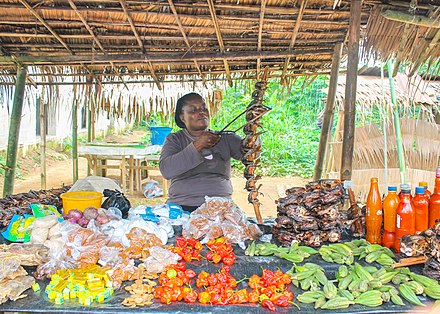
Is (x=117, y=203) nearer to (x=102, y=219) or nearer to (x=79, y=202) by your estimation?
(x=79, y=202)

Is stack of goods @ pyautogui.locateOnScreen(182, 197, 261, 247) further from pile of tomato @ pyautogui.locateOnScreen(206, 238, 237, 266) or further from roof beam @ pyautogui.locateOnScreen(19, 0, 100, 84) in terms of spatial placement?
roof beam @ pyautogui.locateOnScreen(19, 0, 100, 84)

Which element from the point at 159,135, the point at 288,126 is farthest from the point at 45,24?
the point at 288,126

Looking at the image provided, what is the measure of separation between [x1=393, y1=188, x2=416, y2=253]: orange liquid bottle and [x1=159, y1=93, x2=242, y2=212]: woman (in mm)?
1864

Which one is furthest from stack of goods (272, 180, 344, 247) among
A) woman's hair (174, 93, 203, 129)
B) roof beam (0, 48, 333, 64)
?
roof beam (0, 48, 333, 64)

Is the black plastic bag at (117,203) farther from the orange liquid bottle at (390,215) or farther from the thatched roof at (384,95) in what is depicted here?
the thatched roof at (384,95)

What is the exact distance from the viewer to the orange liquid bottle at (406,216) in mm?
2840

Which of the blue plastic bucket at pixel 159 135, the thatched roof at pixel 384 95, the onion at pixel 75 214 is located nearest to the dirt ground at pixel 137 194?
the blue plastic bucket at pixel 159 135

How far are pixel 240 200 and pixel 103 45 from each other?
5.85m

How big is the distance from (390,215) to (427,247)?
368 millimetres

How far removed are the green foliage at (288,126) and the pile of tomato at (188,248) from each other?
1043 cm

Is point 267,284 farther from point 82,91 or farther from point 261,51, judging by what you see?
point 82,91

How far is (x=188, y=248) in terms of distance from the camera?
2926 millimetres

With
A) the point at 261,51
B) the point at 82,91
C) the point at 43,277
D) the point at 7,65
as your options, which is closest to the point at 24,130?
the point at 82,91

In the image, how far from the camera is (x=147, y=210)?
3.61 metres
